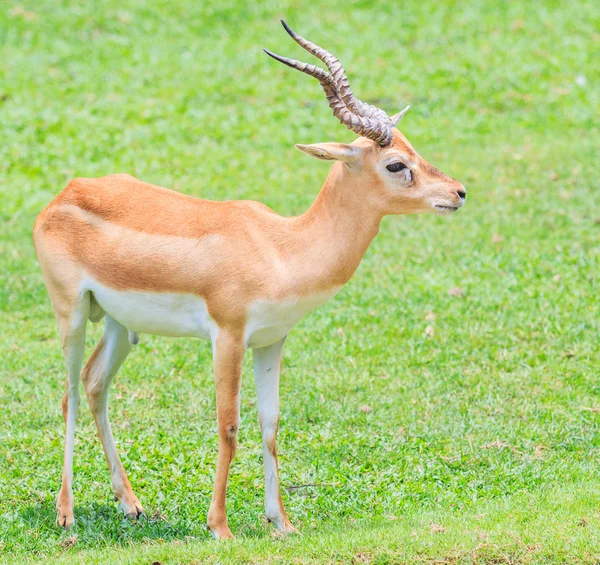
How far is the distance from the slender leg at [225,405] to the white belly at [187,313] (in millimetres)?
100

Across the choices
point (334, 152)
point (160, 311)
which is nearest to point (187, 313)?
point (160, 311)

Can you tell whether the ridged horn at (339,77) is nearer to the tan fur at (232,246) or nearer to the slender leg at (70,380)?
the tan fur at (232,246)

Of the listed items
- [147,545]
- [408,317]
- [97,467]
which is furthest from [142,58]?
[147,545]

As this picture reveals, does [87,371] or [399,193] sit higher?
[399,193]

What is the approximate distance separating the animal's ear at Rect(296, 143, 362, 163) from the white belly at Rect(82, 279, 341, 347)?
756mm

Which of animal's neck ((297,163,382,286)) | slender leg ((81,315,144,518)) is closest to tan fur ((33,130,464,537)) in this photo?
animal's neck ((297,163,382,286))

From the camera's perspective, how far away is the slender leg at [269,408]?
240 inches

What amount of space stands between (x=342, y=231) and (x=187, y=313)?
1.03 meters

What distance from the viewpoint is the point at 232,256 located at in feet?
18.9

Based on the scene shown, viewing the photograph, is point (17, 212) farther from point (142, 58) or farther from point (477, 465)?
point (477, 465)

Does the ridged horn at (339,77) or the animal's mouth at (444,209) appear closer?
the ridged horn at (339,77)

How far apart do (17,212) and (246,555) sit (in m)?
8.61

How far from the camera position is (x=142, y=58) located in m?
17.3

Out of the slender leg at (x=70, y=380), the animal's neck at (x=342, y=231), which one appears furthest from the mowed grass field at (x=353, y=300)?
the animal's neck at (x=342, y=231)
